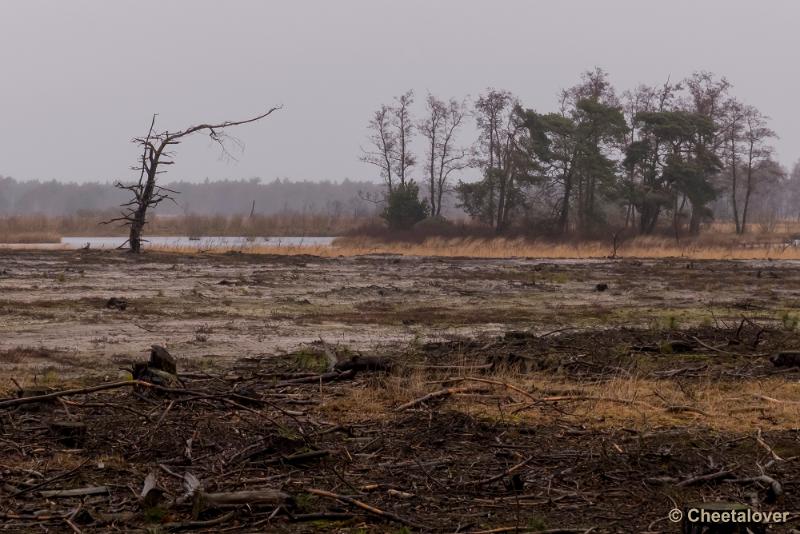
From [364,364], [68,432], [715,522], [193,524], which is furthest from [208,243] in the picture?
[715,522]

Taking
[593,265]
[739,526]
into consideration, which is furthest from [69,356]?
[593,265]

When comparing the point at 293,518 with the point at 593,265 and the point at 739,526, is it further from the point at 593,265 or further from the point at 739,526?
the point at 593,265

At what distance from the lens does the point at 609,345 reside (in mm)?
10977

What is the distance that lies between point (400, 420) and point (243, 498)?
7.29 feet

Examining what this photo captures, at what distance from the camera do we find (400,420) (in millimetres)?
6793

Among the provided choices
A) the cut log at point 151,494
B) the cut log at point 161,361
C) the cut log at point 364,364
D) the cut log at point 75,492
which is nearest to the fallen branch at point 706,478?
the cut log at point 151,494

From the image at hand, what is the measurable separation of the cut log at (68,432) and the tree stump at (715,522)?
389cm

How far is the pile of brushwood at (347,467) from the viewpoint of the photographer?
4.61 metres

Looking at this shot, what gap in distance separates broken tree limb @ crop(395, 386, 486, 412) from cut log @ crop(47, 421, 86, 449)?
2.24 m

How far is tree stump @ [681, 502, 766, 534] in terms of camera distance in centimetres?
378

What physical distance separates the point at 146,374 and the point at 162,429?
1.16 metres

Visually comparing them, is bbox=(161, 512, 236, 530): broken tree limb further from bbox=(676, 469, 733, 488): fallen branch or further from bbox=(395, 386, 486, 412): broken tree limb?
bbox=(395, 386, 486, 412): broken tree limb

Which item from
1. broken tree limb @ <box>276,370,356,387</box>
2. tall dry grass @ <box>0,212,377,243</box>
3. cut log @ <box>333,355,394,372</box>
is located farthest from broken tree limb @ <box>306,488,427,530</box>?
tall dry grass @ <box>0,212,377,243</box>

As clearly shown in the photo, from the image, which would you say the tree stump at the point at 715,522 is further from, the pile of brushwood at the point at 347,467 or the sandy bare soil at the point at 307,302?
the sandy bare soil at the point at 307,302
